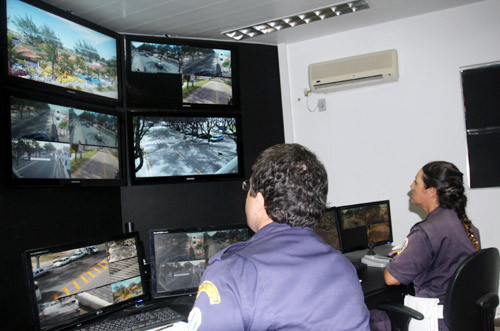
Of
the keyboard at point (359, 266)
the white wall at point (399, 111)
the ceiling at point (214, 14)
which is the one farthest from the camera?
the white wall at point (399, 111)

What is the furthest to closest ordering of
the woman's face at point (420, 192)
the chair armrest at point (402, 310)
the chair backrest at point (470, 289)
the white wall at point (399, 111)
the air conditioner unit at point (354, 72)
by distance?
the air conditioner unit at point (354, 72), the white wall at point (399, 111), the woman's face at point (420, 192), the chair armrest at point (402, 310), the chair backrest at point (470, 289)

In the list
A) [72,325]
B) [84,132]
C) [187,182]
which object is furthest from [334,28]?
[72,325]

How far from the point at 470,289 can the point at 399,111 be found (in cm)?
207

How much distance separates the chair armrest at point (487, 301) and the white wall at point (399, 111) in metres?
1.52

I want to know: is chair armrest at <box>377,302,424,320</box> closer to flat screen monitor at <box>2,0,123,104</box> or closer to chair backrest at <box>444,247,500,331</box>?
chair backrest at <box>444,247,500,331</box>

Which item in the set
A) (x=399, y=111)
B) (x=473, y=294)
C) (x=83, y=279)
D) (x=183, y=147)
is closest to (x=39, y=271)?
(x=83, y=279)

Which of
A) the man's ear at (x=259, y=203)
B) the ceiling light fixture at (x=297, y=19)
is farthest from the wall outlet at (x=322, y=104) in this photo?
the man's ear at (x=259, y=203)

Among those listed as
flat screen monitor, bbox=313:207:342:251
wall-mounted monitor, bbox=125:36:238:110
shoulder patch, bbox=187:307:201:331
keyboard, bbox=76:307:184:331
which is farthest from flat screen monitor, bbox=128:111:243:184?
shoulder patch, bbox=187:307:201:331

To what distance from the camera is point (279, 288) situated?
1026mm

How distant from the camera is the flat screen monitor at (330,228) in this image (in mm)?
2949

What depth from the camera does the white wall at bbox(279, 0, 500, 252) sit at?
346 centimetres

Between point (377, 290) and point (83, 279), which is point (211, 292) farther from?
point (377, 290)

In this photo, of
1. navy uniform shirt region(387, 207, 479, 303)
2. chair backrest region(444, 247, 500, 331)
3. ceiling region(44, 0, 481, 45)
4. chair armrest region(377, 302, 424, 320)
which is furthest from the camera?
ceiling region(44, 0, 481, 45)

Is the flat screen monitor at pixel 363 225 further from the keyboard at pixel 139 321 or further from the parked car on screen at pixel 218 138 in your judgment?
the keyboard at pixel 139 321
